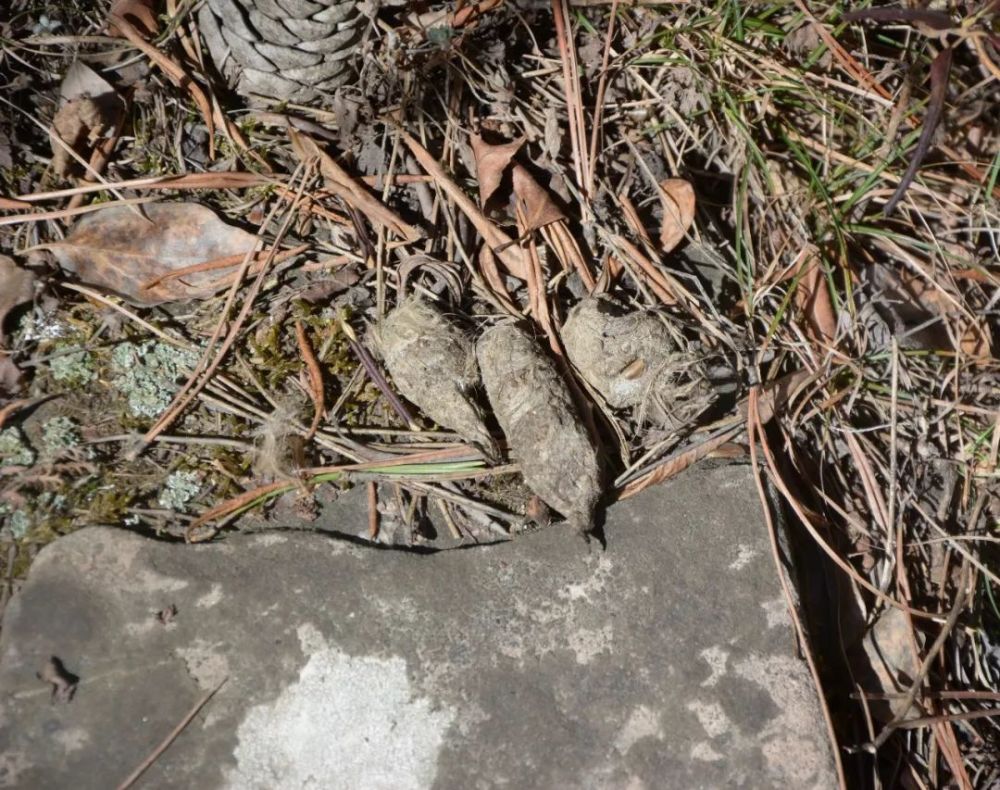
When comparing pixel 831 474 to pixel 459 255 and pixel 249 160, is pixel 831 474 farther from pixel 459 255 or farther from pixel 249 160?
pixel 249 160

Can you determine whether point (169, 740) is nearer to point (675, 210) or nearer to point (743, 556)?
point (743, 556)

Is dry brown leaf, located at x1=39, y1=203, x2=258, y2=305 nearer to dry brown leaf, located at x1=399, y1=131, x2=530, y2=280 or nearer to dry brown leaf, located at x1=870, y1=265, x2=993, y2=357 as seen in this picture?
dry brown leaf, located at x1=399, y1=131, x2=530, y2=280

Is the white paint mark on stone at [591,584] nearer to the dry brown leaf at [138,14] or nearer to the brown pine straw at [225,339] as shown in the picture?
the brown pine straw at [225,339]

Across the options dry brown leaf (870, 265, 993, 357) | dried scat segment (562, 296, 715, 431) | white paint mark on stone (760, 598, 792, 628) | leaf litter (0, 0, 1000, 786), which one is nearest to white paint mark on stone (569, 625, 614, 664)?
leaf litter (0, 0, 1000, 786)

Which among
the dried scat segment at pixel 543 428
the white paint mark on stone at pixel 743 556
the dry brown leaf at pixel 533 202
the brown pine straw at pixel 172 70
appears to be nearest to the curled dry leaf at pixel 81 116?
the brown pine straw at pixel 172 70

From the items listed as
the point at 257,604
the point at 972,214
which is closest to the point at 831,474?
the point at 972,214

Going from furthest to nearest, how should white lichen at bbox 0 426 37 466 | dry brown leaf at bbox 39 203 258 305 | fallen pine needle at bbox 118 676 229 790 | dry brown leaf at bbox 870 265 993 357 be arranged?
dry brown leaf at bbox 870 265 993 357 → dry brown leaf at bbox 39 203 258 305 → white lichen at bbox 0 426 37 466 → fallen pine needle at bbox 118 676 229 790

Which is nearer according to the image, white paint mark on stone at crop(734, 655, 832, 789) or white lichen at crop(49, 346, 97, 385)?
white paint mark on stone at crop(734, 655, 832, 789)

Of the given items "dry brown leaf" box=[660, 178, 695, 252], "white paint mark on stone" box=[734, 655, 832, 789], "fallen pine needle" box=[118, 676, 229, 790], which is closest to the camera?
"fallen pine needle" box=[118, 676, 229, 790]
